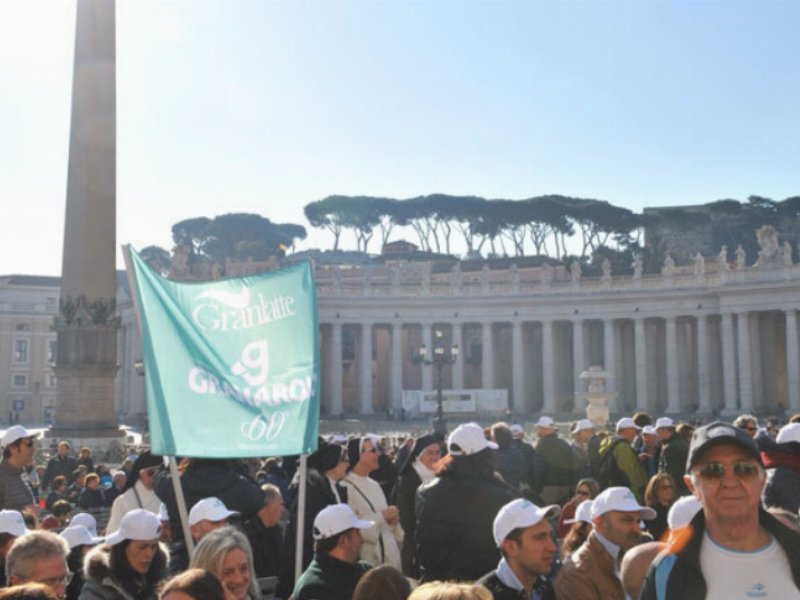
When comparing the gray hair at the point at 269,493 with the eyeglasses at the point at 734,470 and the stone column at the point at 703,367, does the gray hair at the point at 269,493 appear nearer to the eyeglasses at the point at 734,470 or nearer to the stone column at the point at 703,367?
the eyeglasses at the point at 734,470

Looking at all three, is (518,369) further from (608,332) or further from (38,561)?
(38,561)

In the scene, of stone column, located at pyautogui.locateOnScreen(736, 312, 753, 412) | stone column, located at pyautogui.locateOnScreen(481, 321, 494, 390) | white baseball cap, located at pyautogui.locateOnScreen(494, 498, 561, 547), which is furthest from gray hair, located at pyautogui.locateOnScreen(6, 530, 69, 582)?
stone column, located at pyautogui.locateOnScreen(481, 321, 494, 390)

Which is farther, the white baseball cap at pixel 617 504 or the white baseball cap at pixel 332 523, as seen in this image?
the white baseball cap at pixel 617 504

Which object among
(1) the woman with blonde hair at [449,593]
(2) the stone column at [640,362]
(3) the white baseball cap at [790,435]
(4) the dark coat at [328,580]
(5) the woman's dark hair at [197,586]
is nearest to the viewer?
(1) the woman with blonde hair at [449,593]

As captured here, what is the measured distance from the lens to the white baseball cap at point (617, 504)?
570cm

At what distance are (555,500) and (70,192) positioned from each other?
11964 millimetres

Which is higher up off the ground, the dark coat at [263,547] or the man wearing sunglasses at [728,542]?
the man wearing sunglasses at [728,542]

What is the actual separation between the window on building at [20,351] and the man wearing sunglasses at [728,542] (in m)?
88.1

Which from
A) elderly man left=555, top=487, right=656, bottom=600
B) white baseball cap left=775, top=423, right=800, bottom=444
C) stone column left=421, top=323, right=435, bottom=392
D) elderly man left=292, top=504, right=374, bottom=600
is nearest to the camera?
elderly man left=555, top=487, right=656, bottom=600

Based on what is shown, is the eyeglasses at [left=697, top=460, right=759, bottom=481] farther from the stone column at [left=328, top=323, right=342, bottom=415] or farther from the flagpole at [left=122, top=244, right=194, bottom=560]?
the stone column at [left=328, top=323, right=342, bottom=415]

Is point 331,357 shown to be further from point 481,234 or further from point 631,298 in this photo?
point 481,234

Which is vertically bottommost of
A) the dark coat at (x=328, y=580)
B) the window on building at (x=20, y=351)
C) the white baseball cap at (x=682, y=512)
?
the dark coat at (x=328, y=580)

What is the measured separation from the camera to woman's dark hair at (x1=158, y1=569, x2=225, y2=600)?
386cm

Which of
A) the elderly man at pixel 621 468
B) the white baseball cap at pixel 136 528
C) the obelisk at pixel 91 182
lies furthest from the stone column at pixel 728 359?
the white baseball cap at pixel 136 528
